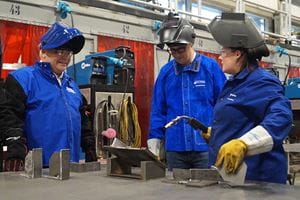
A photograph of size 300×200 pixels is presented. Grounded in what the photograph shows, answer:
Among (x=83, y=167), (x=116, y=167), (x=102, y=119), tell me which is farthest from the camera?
(x=102, y=119)

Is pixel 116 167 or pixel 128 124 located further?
pixel 128 124

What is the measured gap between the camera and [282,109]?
135cm

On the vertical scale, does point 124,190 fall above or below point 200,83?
below

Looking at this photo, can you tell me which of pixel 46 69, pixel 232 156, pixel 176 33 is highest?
pixel 176 33

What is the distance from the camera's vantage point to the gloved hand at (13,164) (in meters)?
1.67

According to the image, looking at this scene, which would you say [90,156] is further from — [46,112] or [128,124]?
[128,124]

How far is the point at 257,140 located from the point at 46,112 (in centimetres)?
99

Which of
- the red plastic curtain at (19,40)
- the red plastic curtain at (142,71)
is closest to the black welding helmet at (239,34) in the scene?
the red plastic curtain at (19,40)

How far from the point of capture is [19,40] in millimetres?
3535

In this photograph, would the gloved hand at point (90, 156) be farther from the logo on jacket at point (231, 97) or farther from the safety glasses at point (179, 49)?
the logo on jacket at point (231, 97)

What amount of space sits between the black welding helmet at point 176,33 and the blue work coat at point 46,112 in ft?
2.25

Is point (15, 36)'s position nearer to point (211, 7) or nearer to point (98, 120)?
point (98, 120)

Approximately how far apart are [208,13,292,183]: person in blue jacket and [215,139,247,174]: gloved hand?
0.10 m

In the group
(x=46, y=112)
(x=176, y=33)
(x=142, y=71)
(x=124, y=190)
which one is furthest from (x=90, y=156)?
(x=142, y=71)
